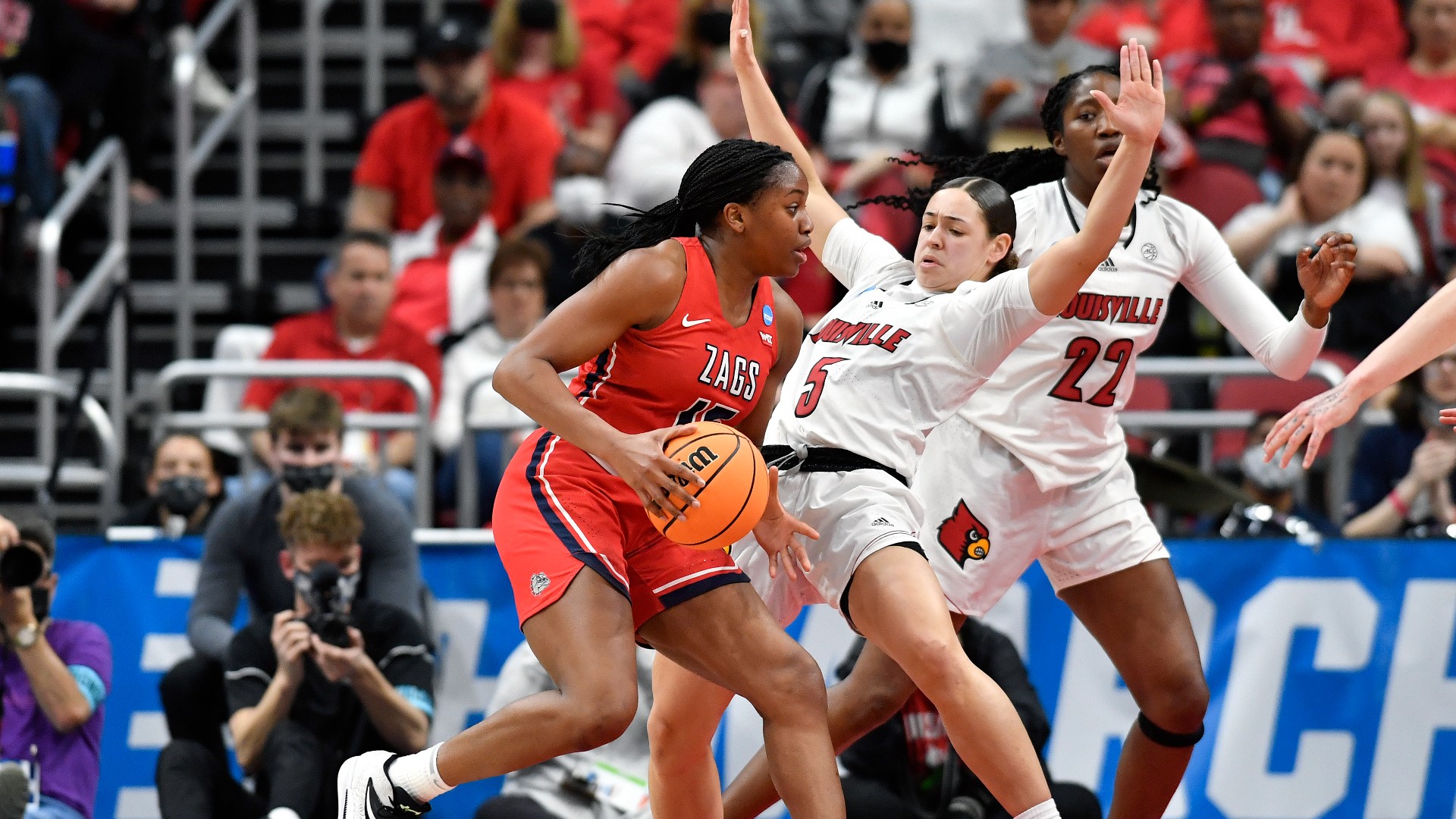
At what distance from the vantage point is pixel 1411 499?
7.41m

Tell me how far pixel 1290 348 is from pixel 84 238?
7.74 metres

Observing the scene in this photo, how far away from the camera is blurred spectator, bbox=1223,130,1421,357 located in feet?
28.4

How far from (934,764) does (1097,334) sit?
6.11ft

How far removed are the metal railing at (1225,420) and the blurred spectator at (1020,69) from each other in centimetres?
251

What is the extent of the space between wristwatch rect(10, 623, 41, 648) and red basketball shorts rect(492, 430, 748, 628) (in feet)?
6.91

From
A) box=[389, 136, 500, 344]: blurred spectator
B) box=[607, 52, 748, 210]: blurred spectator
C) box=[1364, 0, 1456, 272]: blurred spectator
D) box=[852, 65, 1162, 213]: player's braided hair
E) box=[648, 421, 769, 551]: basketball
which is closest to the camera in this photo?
box=[648, 421, 769, 551]: basketball

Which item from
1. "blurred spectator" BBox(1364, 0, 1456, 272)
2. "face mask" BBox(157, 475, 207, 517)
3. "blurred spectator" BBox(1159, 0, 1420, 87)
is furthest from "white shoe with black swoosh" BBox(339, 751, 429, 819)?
"blurred spectator" BBox(1159, 0, 1420, 87)

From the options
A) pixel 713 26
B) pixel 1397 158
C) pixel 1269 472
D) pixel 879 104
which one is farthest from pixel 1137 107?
pixel 713 26

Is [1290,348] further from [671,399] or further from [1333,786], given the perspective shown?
[1333,786]

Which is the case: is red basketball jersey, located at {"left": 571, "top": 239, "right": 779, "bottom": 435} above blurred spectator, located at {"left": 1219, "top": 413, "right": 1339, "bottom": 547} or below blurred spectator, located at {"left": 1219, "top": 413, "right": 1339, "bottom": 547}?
above

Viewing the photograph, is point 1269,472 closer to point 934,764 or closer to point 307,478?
point 934,764

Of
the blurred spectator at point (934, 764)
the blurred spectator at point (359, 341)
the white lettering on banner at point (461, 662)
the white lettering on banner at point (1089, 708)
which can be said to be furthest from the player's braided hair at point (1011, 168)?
the blurred spectator at point (359, 341)

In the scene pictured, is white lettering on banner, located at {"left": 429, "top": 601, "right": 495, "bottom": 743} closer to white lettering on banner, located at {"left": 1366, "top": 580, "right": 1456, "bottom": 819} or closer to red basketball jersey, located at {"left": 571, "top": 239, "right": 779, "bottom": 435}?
red basketball jersey, located at {"left": 571, "top": 239, "right": 779, "bottom": 435}

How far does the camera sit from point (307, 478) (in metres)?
6.92
